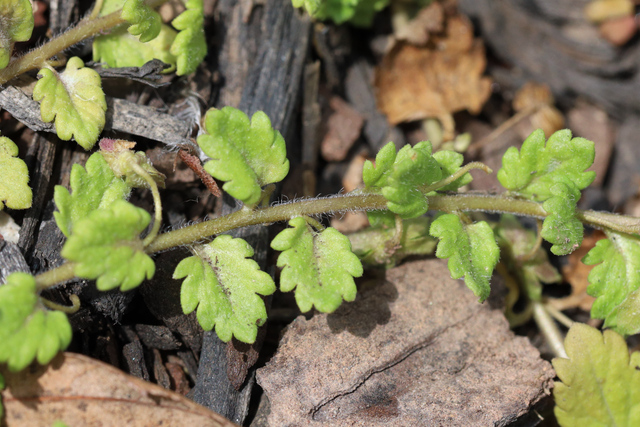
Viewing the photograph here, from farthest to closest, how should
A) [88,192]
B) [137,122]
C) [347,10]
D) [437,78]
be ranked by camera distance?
[437,78] < [347,10] < [137,122] < [88,192]

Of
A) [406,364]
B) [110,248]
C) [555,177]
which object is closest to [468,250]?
[555,177]

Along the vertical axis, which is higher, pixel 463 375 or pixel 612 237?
pixel 612 237

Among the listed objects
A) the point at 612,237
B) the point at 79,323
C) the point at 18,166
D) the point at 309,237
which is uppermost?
the point at 18,166

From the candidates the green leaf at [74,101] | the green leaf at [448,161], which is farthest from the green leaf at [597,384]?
the green leaf at [74,101]

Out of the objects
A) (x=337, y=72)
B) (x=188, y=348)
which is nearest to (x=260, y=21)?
(x=337, y=72)

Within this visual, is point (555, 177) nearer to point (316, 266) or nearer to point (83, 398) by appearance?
point (316, 266)

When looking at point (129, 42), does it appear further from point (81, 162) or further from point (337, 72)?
point (337, 72)

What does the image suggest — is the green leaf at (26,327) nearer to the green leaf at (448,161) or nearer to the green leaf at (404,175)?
the green leaf at (404,175)
